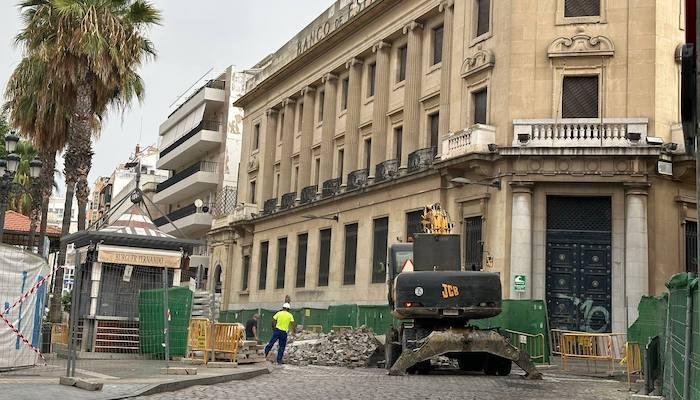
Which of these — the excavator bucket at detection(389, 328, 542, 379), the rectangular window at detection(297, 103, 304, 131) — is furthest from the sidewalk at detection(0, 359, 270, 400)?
the rectangular window at detection(297, 103, 304, 131)

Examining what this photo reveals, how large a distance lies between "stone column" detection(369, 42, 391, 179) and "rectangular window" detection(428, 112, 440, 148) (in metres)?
3.31

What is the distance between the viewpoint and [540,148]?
2642cm

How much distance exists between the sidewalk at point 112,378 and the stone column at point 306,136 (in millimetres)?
23949

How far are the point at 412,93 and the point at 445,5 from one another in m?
3.82

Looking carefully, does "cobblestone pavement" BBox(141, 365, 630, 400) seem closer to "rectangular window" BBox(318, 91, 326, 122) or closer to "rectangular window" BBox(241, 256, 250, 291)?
"rectangular window" BBox(318, 91, 326, 122)

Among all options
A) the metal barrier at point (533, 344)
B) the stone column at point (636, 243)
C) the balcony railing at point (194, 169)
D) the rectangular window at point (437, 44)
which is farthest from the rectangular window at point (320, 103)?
the metal barrier at point (533, 344)

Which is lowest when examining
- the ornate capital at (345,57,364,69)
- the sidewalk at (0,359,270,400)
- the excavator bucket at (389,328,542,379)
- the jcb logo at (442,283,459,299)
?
the sidewalk at (0,359,270,400)

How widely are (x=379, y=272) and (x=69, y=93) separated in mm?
14323

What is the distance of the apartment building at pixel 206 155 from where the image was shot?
2152 inches

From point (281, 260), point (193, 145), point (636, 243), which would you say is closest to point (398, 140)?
point (281, 260)

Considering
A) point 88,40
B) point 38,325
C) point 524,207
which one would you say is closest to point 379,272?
point 524,207

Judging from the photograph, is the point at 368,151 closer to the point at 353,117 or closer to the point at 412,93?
the point at 353,117

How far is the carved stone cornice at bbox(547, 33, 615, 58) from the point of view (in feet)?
89.8

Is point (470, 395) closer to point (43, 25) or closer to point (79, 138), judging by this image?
point (79, 138)
